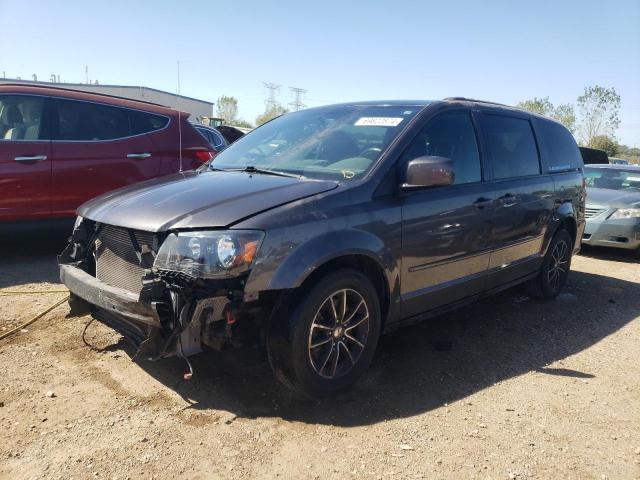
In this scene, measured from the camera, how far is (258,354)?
2977 mm

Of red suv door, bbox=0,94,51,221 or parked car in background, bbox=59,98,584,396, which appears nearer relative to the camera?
Answer: parked car in background, bbox=59,98,584,396

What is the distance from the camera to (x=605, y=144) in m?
49.0

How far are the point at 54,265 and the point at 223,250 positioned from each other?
388 cm

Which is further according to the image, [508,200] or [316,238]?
[508,200]

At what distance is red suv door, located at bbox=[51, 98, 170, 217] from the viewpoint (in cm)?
563

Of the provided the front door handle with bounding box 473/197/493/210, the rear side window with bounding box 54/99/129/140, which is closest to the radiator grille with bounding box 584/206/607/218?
the front door handle with bounding box 473/197/493/210

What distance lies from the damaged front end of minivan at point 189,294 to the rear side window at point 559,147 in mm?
3846

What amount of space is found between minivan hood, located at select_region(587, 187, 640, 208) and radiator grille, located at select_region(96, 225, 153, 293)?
25.8 ft

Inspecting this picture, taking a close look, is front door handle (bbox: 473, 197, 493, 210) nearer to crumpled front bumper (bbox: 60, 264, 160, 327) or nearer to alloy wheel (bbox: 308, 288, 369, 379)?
alloy wheel (bbox: 308, 288, 369, 379)

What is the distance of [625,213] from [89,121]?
787 cm

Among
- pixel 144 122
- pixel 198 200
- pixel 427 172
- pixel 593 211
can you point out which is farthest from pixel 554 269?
pixel 144 122

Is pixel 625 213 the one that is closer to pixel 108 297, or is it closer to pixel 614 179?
pixel 614 179

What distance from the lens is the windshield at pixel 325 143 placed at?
11.4ft

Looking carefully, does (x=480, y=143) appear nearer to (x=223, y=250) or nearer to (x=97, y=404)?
(x=223, y=250)
